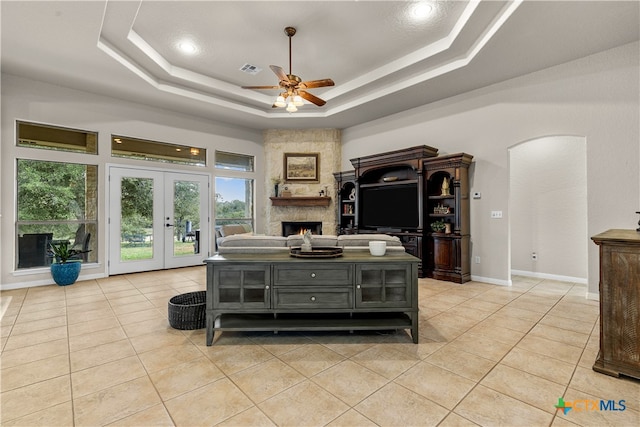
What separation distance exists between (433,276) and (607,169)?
9.20 feet

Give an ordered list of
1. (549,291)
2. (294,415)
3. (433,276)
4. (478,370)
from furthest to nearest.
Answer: (433,276) → (549,291) → (478,370) → (294,415)

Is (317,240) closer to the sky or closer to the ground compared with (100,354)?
closer to the sky

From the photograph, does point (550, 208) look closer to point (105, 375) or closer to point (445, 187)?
point (445, 187)

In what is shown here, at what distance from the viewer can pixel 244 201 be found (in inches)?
291

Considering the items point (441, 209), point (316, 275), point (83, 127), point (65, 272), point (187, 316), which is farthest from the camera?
point (441, 209)

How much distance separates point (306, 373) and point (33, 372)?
2006 mm

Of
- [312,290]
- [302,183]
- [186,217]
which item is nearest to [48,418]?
[312,290]

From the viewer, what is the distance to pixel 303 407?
5.82 ft

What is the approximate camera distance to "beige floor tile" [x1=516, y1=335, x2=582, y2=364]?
7.80 ft

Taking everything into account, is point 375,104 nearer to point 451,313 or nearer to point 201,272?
point 451,313

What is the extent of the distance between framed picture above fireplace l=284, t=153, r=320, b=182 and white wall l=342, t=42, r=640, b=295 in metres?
2.35

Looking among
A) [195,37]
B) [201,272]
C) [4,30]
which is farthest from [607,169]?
[4,30]

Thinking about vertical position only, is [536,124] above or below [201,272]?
above

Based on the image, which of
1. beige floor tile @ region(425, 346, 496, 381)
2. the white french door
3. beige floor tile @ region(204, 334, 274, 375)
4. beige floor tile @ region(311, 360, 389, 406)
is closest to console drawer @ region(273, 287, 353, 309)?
beige floor tile @ region(204, 334, 274, 375)
